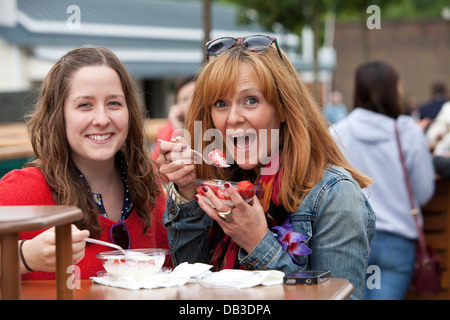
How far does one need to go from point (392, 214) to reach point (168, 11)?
24.2 m

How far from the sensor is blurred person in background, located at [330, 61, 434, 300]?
172 inches

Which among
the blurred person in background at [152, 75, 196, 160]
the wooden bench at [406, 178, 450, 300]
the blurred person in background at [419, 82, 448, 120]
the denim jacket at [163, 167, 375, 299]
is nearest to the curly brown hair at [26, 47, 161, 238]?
the denim jacket at [163, 167, 375, 299]

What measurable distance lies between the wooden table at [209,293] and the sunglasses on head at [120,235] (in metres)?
0.64

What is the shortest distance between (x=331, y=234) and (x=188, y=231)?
65cm

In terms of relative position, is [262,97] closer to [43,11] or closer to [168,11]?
[43,11]

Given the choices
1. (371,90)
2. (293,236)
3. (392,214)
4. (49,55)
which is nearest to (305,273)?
(293,236)

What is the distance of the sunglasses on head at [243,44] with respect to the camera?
2543 mm

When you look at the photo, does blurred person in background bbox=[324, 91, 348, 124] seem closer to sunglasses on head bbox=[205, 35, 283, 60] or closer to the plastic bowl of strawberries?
sunglasses on head bbox=[205, 35, 283, 60]

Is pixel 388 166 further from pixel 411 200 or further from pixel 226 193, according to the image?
pixel 226 193

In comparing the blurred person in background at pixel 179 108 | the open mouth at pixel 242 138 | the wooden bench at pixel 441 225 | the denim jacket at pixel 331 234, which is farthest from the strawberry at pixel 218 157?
the blurred person in background at pixel 179 108

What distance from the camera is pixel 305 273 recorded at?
2078 millimetres

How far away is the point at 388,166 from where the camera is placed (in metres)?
4.47

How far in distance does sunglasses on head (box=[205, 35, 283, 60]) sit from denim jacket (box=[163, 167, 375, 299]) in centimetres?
59

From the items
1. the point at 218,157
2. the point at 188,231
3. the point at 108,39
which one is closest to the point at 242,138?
the point at 218,157
